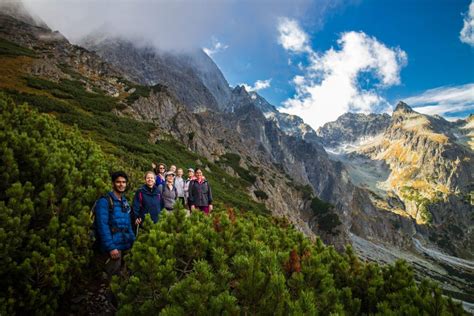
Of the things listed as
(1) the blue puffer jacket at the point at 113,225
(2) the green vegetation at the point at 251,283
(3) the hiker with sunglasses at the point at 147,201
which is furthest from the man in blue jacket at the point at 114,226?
(3) the hiker with sunglasses at the point at 147,201

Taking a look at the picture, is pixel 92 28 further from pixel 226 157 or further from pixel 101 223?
pixel 101 223

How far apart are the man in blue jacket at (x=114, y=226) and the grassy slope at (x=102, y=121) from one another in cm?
2195

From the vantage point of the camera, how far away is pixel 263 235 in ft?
24.0

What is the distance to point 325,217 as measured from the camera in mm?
95812

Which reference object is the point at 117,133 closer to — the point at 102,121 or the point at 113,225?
the point at 102,121

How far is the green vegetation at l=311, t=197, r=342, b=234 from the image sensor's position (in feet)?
308

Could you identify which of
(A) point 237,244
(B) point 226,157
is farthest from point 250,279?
(B) point 226,157

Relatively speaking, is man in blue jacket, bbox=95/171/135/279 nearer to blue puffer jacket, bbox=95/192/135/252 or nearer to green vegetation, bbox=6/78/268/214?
blue puffer jacket, bbox=95/192/135/252

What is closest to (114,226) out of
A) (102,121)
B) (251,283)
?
(251,283)

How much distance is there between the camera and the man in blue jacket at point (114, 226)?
6.04 m

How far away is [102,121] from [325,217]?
7309 centimetres

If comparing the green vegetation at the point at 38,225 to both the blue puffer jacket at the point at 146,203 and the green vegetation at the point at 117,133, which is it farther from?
the green vegetation at the point at 117,133

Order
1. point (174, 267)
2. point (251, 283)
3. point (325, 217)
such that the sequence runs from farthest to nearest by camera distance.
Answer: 1. point (325, 217)
2. point (174, 267)
3. point (251, 283)

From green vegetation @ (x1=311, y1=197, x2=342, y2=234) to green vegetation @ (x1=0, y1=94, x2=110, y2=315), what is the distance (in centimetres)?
9426
